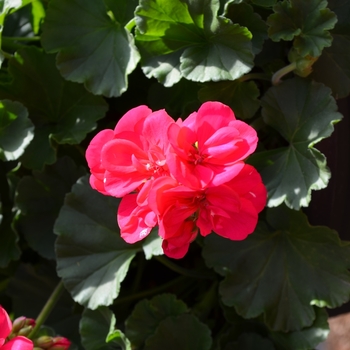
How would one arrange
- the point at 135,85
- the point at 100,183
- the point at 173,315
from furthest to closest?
the point at 135,85
the point at 173,315
the point at 100,183

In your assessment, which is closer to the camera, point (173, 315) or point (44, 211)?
point (173, 315)

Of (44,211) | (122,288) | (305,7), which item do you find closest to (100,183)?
(305,7)

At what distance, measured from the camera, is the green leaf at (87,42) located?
1.03 metres

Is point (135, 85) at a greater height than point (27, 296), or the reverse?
point (135, 85)

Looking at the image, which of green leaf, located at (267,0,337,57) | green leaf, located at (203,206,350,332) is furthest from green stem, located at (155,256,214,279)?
green leaf, located at (267,0,337,57)

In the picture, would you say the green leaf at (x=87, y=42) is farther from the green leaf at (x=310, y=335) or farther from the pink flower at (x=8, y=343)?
the green leaf at (x=310, y=335)

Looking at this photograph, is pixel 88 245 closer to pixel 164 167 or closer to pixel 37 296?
pixel 37 296

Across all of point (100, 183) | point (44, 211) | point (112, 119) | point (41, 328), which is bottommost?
point (41, 328)

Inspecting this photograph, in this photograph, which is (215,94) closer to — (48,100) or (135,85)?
(135,85)

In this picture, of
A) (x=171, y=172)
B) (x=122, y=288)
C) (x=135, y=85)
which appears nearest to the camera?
(x=171, y=172)

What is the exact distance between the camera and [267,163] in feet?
3.15

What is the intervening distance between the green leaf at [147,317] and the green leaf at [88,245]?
11cm

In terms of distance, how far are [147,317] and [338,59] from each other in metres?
0.68

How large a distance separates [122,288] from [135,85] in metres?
0.54
